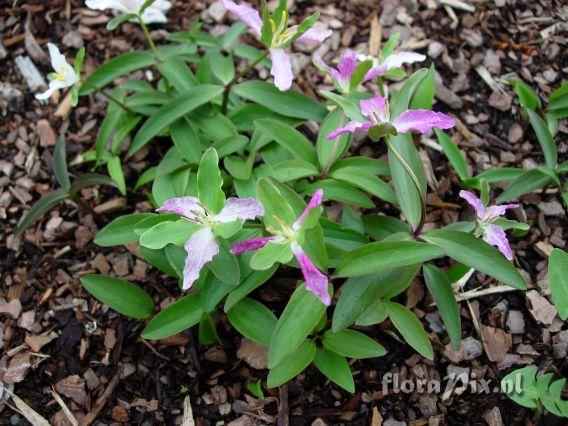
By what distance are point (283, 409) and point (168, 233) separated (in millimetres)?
799

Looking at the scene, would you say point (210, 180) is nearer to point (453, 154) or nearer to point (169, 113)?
point (169, 113)

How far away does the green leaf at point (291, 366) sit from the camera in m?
1.78

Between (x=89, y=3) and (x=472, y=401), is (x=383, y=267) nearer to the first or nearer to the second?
(x=472, y=401)

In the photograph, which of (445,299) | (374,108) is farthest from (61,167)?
(445,299)

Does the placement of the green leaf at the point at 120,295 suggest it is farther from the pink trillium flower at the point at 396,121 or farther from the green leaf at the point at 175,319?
the pink trillium flower at the point at 396,121

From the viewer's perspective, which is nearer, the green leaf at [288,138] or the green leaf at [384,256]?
the green leaf at [384,256]

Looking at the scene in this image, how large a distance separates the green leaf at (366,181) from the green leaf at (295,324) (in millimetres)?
525

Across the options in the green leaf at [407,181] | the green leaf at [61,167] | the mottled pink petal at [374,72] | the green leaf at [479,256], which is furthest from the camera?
the green leaf at [61,167]

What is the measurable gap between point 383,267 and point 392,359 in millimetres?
632

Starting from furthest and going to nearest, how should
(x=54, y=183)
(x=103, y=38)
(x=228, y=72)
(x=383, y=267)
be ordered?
1. (x=103, y=38)
2. (x=54, y=183)
3. (x=228, y=72)
4. (x=383, y=267)

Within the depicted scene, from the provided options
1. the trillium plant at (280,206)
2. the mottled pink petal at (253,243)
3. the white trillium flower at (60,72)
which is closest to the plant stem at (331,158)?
the trillium plant at (280,206)

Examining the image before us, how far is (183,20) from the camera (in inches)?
116

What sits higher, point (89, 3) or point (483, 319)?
point (89, 3)

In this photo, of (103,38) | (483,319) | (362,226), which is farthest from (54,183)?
(483,319)
